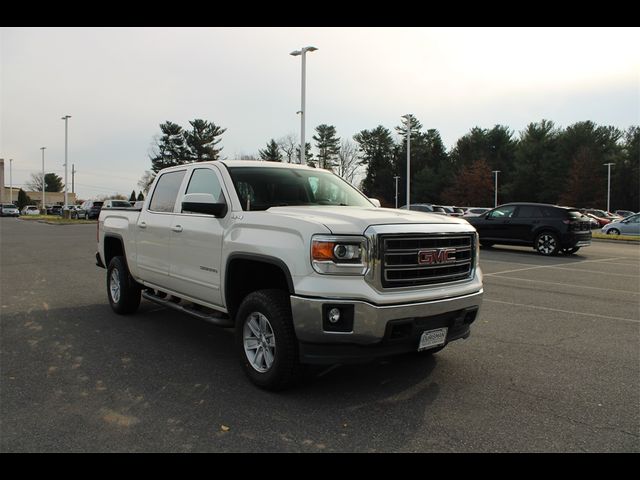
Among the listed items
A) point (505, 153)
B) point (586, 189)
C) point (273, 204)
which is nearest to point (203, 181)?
point (273, 204)

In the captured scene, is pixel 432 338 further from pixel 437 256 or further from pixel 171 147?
pixel 171 147

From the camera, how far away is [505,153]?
86.2 m

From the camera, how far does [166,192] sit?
20.5ft

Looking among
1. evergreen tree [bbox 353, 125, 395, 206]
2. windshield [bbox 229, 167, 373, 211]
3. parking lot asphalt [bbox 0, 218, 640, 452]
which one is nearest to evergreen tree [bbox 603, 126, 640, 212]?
evergreen tree [bbox 353, 125, 395, 206]

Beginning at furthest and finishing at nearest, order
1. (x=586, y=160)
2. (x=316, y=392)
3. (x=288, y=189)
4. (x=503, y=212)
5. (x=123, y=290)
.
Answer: (x=586, y=160) < (x=503, y=212) < (x=123, y=290) < (x=288, y=189) < (x=316, y=392)

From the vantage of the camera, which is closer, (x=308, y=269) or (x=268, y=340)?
(x=308, y=269)

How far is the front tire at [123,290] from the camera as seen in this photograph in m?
7.02

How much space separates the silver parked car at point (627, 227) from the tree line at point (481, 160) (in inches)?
1742

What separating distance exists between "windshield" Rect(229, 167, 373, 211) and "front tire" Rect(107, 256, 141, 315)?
2.82 metres

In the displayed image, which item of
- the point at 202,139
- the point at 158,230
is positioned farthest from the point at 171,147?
the point at 158,230

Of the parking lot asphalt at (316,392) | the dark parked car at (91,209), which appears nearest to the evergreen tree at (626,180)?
the dark parked car at (91,209)

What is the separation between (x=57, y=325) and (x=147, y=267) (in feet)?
4.92

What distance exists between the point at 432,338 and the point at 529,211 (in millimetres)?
14848

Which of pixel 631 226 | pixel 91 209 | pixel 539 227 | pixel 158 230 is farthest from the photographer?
pixel 91 209
